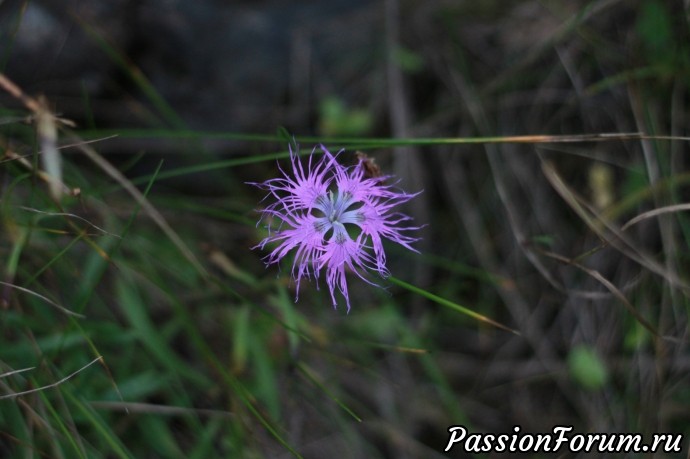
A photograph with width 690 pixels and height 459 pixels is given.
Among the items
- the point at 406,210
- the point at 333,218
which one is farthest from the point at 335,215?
the point at 406,210

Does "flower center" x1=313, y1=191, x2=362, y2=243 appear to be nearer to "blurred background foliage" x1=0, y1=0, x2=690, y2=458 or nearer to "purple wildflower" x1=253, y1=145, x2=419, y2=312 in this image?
"purple wildflower" x1=253, y1=145, x2=419, y2=312

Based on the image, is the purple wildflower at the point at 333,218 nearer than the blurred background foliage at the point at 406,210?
Yes

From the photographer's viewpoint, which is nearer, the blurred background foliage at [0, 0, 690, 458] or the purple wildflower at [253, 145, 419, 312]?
the purple wildflower at [253, 145, 419, 312]

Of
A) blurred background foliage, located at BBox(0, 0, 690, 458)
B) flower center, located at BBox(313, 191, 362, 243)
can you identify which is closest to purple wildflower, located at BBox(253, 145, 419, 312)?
flower center, located at BBox(313, 191, 362, 243)

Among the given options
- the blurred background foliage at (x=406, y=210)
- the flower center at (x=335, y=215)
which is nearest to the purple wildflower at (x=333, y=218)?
the flower center at (x=335, y=215)

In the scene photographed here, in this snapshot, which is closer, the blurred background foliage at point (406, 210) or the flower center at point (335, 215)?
the flower center at point (335, 215)

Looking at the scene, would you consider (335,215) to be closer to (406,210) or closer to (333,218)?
(333,218)

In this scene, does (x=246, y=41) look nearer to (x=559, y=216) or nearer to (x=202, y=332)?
(x=202, y=332)

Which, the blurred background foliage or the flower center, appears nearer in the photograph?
the flower center

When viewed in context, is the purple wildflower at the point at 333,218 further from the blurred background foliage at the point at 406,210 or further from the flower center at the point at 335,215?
the blurred background foliage at the point at 406,210
